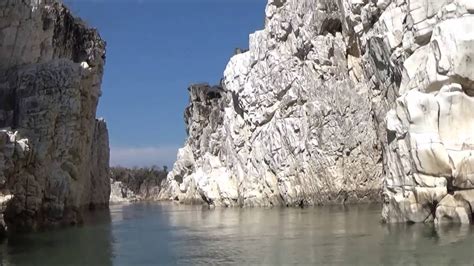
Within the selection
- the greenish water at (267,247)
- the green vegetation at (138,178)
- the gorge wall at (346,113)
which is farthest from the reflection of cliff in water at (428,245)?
the green vegetation at (138,178)

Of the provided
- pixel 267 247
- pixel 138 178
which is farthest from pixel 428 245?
pixel 138 178

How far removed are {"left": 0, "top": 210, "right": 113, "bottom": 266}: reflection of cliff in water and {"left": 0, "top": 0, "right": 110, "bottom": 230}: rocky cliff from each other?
2.03 m

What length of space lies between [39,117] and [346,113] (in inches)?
1320

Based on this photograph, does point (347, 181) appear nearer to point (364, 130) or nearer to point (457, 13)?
point (364, 130)

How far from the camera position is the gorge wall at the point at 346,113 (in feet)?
86.4

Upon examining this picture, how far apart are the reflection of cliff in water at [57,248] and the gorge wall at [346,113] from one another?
14819mm

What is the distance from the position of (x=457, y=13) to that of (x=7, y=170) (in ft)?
76.1

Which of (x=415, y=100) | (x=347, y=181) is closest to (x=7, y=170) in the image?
(x=415, y=100)

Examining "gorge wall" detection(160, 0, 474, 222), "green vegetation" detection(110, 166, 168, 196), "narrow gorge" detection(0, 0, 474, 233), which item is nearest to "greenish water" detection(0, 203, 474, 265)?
"narrow gorge" detection(0, 0, 474, 233)

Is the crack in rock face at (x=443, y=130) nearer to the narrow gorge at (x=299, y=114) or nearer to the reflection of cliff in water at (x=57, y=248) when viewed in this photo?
the narrow gorge at (x=299, y=114)

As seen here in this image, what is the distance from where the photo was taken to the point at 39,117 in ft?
120

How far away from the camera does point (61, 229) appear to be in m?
36.3

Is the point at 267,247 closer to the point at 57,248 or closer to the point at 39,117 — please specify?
the point at 57,248

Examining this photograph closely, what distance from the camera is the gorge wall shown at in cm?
2634
